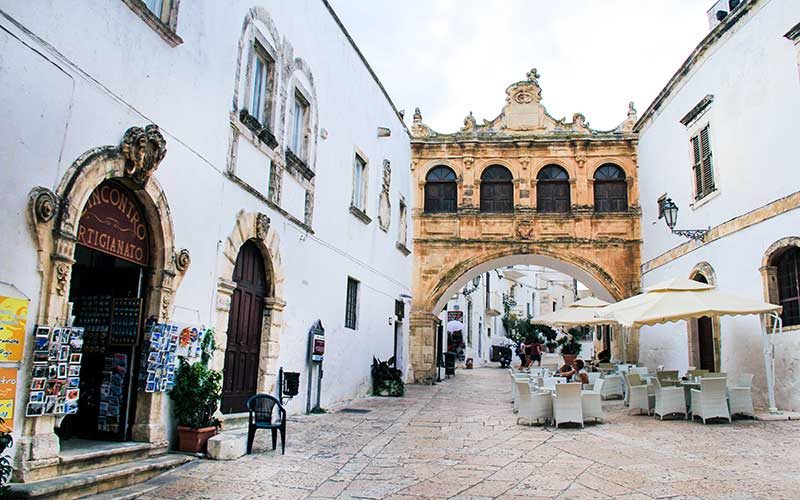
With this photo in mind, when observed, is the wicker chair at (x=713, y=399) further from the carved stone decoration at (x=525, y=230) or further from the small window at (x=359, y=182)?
the carved stone decoration at (x=525, y=230)

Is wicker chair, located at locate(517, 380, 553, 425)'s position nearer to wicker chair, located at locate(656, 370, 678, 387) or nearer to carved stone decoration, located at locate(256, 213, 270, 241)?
wicker chair, located at locate(656, 370, 678, 387)

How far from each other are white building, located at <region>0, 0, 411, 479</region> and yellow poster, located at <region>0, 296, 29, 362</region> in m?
0.09

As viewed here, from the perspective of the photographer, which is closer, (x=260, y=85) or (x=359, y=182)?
(x=260, y=85)

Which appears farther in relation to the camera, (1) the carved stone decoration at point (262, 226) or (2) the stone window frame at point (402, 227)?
(2) the stone window frame at point (402, 227)

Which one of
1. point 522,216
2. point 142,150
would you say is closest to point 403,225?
point 522,216

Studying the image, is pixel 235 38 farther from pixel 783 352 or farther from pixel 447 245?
pixel 447 245

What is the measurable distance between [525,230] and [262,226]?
10832mm

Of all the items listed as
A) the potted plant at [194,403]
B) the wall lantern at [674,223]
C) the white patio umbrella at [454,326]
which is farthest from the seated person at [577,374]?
the white patio umbrella at [454,326]

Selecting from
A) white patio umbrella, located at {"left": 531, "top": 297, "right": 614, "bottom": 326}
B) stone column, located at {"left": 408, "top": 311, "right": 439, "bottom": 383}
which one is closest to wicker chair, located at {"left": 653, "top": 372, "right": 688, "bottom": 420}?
white patio umbrella, located at {"left": 531, "top": 297, "right": 614, "bottom": 326}

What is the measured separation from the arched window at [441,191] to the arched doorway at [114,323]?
1272 cm

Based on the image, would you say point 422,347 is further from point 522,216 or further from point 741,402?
point 741,402

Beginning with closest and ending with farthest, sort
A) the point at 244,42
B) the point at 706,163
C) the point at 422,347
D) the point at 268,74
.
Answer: the point at 244,42 → the point at 268,74 → the point at 706,163 → the point at 422,347

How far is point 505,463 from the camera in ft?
20.7

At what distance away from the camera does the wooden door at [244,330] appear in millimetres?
8031
